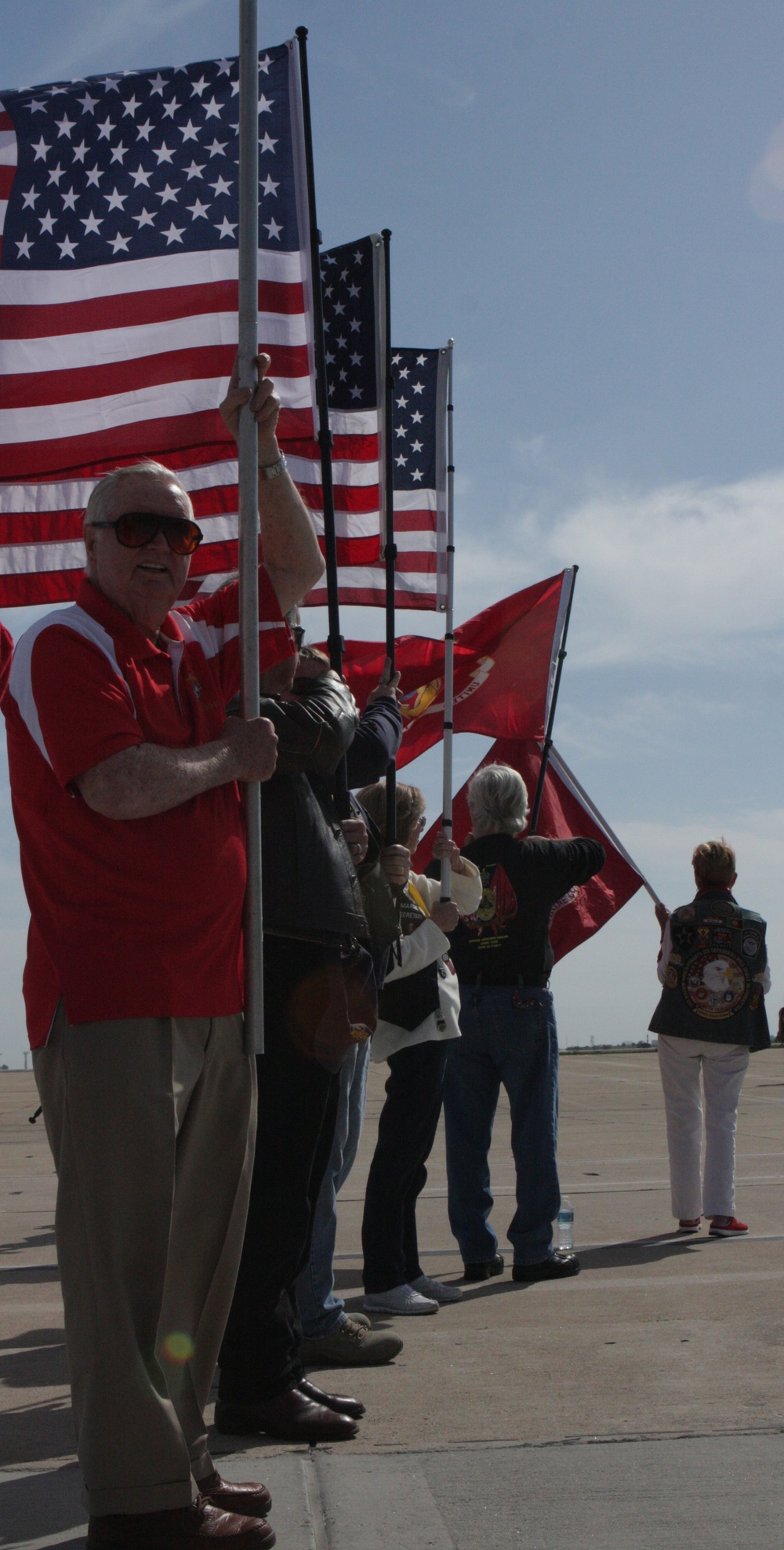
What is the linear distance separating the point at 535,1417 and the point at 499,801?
10.3ft

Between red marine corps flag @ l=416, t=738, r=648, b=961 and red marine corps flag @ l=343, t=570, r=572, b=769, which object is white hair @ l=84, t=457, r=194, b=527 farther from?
red marine corps flag @ l=343, t=570, r=572, b=769

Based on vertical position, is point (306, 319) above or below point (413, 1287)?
above

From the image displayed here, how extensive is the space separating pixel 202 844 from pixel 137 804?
0.65 feet

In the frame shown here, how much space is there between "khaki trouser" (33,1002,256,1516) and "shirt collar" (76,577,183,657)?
0.72 meters

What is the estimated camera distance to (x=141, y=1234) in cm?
263

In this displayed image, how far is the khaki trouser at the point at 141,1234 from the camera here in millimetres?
2543

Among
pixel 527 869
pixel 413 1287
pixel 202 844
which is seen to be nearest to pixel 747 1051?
pixel 527 869

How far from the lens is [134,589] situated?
2.93 m

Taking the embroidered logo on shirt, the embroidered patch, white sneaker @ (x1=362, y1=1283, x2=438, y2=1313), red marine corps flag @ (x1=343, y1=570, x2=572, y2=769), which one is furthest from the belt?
red marine corps flag @ (x1=343, y1=570, x2=572, y2=769)

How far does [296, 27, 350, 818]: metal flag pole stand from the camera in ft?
14.2

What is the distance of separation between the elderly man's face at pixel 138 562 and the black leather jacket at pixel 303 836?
46 cm

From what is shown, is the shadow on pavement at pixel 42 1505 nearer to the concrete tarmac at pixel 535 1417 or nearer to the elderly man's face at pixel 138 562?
the concrete tarmac at pixel 535 1417

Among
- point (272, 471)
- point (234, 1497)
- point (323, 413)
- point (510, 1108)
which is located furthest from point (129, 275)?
point (234, 1497)

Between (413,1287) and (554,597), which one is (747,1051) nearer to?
(413,1287)
